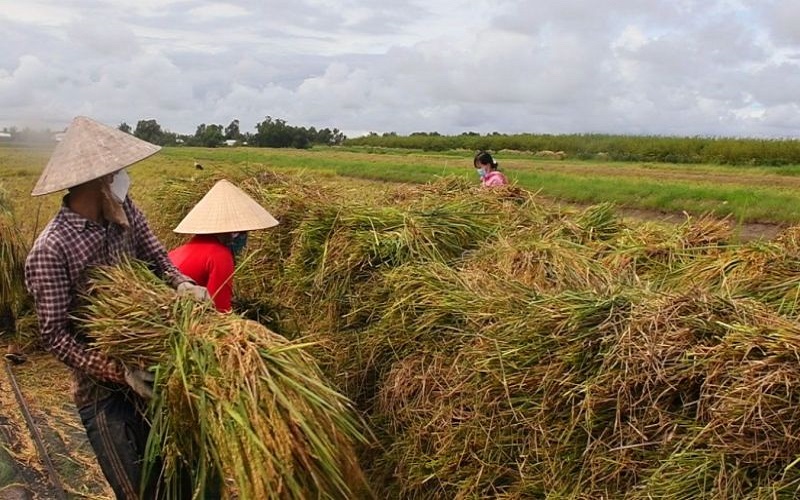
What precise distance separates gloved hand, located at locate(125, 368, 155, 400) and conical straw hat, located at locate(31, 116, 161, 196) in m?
0.73

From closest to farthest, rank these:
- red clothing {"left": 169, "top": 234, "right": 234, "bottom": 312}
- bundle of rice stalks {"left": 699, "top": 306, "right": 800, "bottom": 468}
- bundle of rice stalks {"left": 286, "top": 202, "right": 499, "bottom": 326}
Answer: bundle of rice stalks {"left": 699, "top": 306, "right": 800, "bottom": 468} → red clothing {"left": 169, "top": 234, "right": 234, "bottom": 312} → bundle of rice stalks {"left": 286, "top": 202, "right": 499, "bottom": 326}

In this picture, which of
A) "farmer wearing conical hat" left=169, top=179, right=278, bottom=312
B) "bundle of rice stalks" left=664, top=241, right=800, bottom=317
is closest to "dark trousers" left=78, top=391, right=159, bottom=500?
"farmer wearing conical hat" left=169, top=179, right=278, bottom=312

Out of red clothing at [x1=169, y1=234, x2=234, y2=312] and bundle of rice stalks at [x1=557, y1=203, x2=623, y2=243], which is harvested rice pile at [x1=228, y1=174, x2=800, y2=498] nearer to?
bundle of rice stalks at [x1=557, y1=203, x2=623, y2=243]

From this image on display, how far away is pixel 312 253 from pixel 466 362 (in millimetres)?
1871

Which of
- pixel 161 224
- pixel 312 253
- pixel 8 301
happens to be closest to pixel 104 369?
pixel 312 253

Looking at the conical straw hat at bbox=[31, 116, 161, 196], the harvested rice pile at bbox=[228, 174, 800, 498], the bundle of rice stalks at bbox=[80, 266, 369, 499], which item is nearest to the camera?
the harvested rice pile at bbox=[228, 174, 800, 498]

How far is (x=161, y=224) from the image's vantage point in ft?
26.0

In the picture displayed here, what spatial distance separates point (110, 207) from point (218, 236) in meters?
1.13

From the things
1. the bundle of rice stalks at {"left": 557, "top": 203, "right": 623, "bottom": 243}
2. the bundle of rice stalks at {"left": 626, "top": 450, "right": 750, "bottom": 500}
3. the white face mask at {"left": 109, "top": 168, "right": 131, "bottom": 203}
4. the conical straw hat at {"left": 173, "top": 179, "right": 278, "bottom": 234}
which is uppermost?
the white face mask at {"left": 109, "top": 168, "right": 131, "bottom": 203}

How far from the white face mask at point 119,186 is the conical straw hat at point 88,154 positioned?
0.09 meters

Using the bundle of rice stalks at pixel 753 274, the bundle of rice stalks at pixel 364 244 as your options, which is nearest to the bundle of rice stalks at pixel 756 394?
the bundle of rice stalks at pixel 753 274

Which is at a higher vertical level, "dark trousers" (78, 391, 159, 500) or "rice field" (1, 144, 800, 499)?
"rice field" (1, 144, 800, 499)

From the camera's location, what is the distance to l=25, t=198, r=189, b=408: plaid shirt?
2.83 metres

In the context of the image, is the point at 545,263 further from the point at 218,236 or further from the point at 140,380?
the point at 140,380
